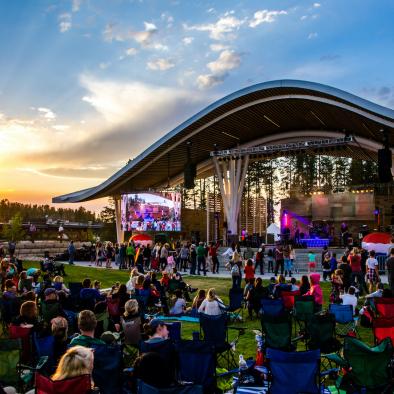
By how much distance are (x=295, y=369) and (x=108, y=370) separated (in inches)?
71.9

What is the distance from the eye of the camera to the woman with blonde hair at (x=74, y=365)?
3723mm

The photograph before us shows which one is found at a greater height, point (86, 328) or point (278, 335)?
point (86, 328)

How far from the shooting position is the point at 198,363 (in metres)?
5.18

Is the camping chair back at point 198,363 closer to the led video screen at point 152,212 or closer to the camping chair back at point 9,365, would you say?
the camping chair back at point 9,365

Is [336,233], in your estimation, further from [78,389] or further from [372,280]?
[78,389]

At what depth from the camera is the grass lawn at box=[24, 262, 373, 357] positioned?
28.7 feet

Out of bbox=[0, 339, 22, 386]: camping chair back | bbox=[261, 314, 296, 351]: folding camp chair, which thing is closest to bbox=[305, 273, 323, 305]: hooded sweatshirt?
bbox=[261, 314, 296, 351]: folding camp chair

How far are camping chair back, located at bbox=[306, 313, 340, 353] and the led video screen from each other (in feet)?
82.4

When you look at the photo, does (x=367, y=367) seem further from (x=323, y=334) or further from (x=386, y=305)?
(x=386, y=305)

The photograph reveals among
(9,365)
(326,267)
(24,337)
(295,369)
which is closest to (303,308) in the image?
(295,369)

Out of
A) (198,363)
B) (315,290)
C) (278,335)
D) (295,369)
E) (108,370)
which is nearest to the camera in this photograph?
(295,369)

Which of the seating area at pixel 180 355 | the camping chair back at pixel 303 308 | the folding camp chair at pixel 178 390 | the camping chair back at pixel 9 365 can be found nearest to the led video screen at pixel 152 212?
the seating area at pixel 180 355

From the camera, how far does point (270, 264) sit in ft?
71.7

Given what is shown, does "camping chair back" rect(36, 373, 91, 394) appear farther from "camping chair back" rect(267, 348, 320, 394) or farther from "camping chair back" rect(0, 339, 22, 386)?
"camping chair back" rect(267, 348, 320, 394)
